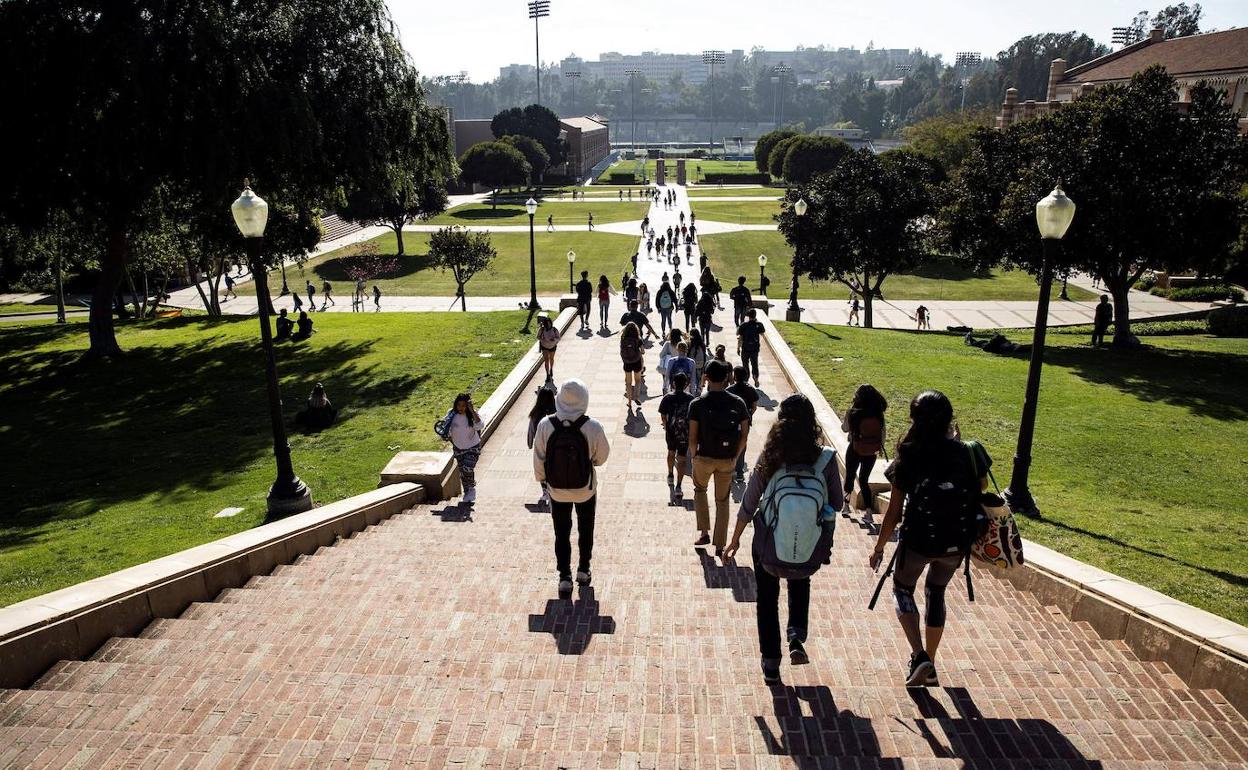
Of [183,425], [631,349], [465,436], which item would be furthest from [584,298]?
[465,436]

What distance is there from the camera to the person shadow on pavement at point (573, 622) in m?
5.30

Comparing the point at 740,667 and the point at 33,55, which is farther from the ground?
the point at 33,55

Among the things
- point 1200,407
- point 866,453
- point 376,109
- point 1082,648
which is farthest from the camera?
point 376,109

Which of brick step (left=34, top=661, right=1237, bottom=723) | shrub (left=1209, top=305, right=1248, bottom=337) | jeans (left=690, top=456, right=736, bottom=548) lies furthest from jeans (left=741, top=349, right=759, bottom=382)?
shrub (left=1209, top=305, right=1248, bottom=337)

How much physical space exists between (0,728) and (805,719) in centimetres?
401

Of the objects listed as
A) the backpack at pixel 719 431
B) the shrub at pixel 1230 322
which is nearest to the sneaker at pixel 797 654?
the backpack at pixel 719 431

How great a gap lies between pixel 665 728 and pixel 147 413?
44.9ft

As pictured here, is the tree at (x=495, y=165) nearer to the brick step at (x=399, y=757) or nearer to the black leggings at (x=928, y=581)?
the black leggings at (x=928, y=581)

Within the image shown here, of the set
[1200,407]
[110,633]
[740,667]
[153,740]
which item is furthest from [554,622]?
[1200,407]

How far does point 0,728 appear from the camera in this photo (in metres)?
4.09

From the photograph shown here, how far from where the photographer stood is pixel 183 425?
13.9 m

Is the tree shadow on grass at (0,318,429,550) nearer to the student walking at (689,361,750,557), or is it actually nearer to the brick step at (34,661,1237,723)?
the brick step at (34,661,1237,723)

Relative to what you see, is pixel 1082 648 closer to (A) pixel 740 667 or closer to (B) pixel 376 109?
(A) pixel 740 667

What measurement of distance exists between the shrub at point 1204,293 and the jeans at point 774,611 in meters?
40.9
